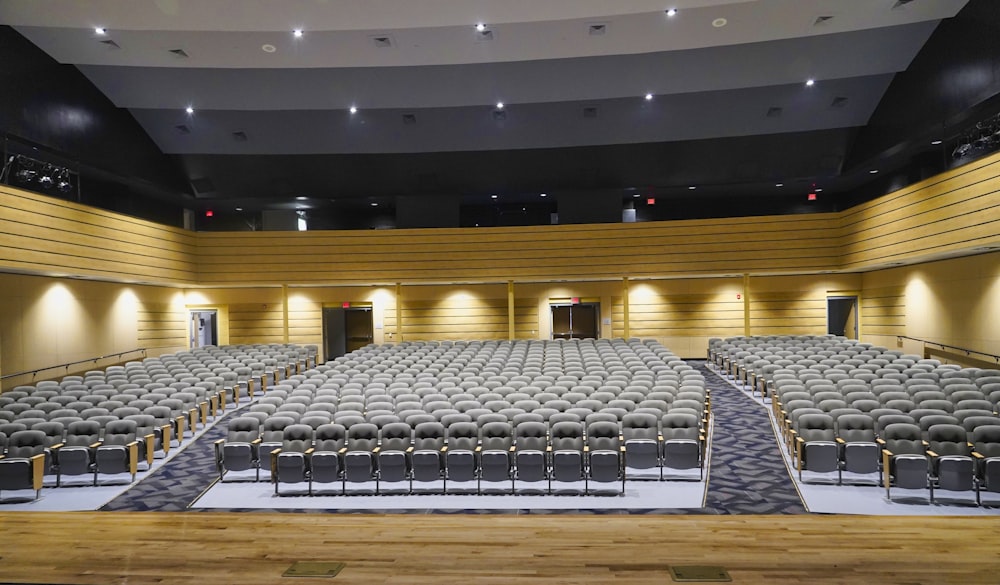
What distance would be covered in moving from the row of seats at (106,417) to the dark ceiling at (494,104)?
5.37 metres

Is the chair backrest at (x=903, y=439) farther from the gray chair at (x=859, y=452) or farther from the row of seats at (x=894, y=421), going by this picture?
the gray chair at (x=859, y=452)

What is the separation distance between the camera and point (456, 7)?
37.3 feet

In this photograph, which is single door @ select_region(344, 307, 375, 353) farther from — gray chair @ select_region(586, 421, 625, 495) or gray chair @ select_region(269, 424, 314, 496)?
gray chair @ select_region(586, 421, 625, 495)

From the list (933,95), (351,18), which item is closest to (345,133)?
(351,18)

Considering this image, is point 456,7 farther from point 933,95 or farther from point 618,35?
point 933,95

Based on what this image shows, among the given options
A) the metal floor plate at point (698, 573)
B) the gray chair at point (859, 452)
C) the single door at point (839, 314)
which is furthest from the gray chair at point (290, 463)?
the single door at point (839, 314)

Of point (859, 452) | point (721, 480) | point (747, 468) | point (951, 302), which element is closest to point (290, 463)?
point (721, 480)

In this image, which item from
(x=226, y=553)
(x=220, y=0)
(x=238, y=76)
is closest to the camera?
(x=226, y=553)

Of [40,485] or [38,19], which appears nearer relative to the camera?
Result: [40,485]

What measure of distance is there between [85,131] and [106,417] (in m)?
9.29

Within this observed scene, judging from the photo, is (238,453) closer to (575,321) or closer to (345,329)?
(345,329)

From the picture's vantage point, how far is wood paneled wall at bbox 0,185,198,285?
40.2 feet

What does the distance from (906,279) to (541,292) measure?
35.8 ft

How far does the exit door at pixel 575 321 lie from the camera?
862 inches
